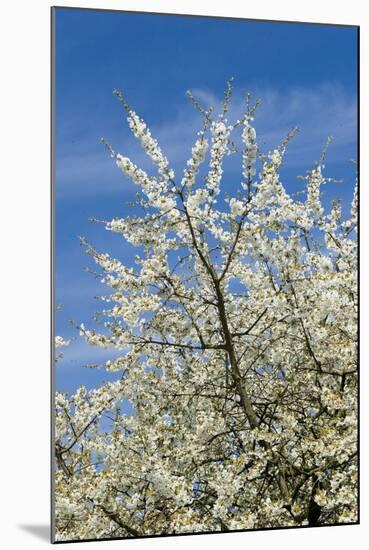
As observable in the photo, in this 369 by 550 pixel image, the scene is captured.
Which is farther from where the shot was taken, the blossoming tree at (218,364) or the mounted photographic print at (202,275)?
the blossoming tree at (218,364)

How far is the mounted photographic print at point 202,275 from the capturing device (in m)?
4.30

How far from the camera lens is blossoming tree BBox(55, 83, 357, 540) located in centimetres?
441

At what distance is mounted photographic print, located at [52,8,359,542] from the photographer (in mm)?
4305

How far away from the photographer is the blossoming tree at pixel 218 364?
14.5 ft

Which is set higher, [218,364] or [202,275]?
[202,275]

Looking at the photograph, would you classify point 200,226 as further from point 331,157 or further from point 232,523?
point 232,523

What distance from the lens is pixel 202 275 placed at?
4547 mm

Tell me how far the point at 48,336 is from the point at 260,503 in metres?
1.17

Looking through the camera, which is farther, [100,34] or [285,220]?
[285,220]

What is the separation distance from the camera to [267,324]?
15.2 ft

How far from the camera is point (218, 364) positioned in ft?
15.1

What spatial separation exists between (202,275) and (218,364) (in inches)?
15.7

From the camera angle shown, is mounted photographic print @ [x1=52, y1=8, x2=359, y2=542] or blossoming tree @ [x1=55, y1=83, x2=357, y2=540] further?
blossoming tree @ [x1=55, y1=83, x2=357, y2=540]

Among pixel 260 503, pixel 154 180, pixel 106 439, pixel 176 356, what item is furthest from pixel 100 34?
pixel 260 503
